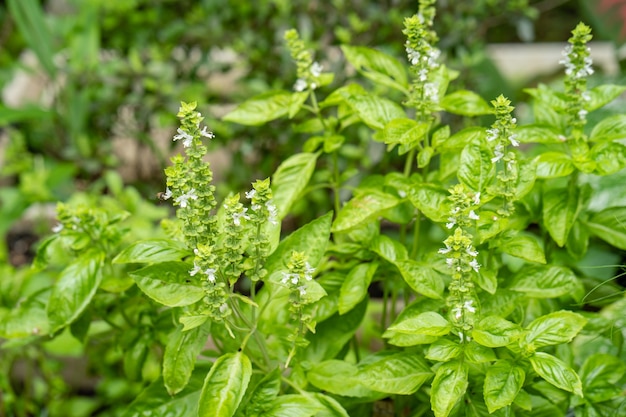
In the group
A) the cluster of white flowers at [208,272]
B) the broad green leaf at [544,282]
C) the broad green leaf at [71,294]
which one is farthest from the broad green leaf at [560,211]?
the broad green leaf at [71,294]

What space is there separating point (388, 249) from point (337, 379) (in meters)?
0.18

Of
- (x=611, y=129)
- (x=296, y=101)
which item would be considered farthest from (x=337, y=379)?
(x=611, y=129)

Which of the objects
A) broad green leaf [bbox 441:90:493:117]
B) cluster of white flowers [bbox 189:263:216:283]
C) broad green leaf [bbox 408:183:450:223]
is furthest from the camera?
broad green leaf [bbox 441:90:493:117]

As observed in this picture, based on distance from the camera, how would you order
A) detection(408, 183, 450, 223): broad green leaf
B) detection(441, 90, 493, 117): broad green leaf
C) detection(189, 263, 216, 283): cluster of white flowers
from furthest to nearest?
detection(441, 90, 493, 117): broad green leaf < detection(408, 183, 450, 223): broad green leaf < detection(189, 263, 216, 283): cluster of white flowers

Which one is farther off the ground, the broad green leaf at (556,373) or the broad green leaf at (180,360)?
the broad green leaf at (556,373)

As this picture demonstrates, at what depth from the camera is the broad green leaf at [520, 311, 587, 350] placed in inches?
34.7

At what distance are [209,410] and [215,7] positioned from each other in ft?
5.24

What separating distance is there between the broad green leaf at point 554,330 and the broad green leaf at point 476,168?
0.17 meters

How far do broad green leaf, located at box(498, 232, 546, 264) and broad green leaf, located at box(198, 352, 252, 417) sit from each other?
34 centimetres

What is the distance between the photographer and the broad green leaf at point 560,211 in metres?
1.04

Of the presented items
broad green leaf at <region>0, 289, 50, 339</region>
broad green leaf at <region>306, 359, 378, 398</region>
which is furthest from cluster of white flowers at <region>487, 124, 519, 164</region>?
broad green leaf at <region>0, 289, 50, 339</region>

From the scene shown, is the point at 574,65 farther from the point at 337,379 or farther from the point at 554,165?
the point at 337,379

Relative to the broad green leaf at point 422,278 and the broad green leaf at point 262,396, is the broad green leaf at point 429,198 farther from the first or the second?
the broad green leaf at point 262,396

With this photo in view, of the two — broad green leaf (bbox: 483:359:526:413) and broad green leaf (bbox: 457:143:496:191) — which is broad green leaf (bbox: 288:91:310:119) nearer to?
broad green leaf (bbox: 457:143:496:191)
